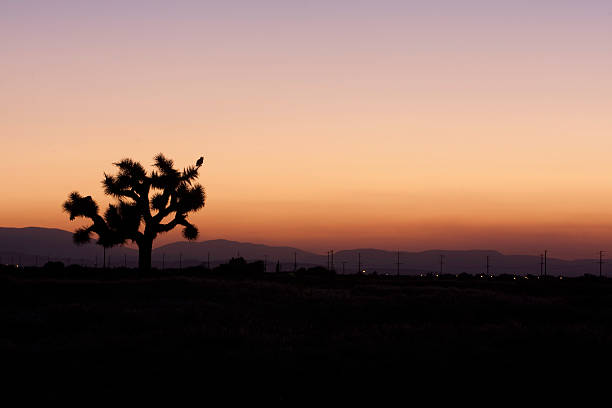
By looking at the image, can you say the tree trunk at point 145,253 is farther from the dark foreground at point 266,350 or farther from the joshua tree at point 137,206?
the dark foreground at point 266,350

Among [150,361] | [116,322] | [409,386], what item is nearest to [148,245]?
[116,322]

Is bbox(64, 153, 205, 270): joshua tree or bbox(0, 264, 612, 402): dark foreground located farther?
bbox(64, 153, 205, 270): joshua tree

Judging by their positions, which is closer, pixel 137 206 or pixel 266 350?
pixel 266 350

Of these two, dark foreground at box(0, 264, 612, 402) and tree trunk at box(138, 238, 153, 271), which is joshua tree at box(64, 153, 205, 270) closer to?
tree trunk at box(138, 238, 153, 271)

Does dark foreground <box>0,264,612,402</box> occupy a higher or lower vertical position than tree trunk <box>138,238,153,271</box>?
lower

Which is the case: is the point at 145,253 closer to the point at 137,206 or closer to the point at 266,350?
the point at 137,206

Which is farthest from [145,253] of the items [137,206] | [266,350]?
[266,350]

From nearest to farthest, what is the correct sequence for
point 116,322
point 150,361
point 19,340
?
point 150,361 → point 19,340 → point 116,322

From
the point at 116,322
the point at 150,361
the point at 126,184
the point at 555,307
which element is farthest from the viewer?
the point at 126,184

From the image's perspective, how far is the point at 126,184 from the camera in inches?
1816

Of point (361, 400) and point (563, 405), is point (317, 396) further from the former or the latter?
point (563, 405)

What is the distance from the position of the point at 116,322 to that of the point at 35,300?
33.5ft

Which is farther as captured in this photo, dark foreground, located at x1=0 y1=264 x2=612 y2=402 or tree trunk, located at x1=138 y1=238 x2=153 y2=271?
tree trunk, located at x1=138 y1=238 x2=153 y2=271

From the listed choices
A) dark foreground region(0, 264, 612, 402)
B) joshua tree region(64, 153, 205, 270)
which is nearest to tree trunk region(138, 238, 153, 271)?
joshua tree region(64, 153, 205, 270)
